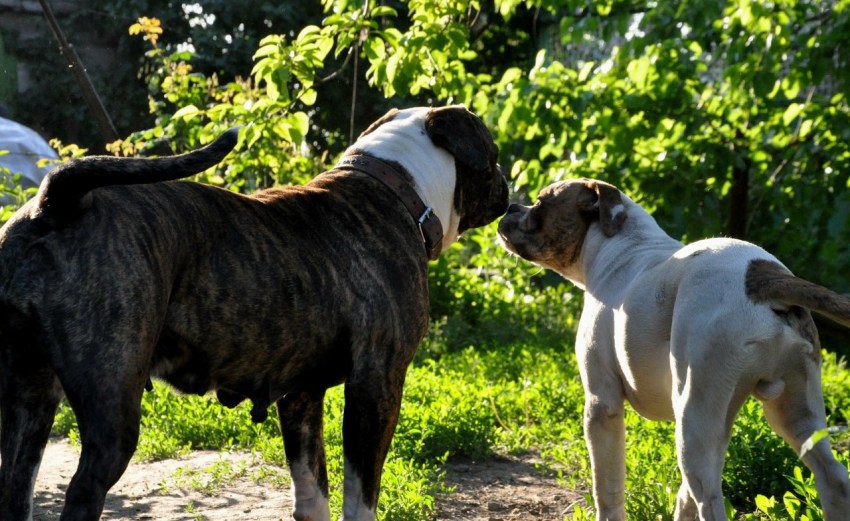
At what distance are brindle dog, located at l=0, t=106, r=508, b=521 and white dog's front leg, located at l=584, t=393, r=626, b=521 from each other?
2.69 feet

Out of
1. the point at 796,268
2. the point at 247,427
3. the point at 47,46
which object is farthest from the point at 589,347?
the point at 47,46

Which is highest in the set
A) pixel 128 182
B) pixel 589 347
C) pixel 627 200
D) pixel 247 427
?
pixel 128 182

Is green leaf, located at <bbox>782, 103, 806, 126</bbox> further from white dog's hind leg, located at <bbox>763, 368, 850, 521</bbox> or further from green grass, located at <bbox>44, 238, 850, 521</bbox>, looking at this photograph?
white dog's hind leg, located at <bbox>763, 368, 850, 521</bbox>

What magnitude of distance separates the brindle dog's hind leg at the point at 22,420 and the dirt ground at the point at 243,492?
1.80m

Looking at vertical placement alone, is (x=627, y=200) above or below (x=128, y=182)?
below

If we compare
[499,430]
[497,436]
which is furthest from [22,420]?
[499,430]

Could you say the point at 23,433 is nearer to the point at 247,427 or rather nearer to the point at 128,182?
the point at 128,182

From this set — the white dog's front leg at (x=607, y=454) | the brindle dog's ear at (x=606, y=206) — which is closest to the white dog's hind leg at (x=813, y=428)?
the white dog's front leg at (x=607, y=454)

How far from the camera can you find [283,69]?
256 inches

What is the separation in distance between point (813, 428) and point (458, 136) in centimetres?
182

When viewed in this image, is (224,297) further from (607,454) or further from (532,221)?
(532,221)

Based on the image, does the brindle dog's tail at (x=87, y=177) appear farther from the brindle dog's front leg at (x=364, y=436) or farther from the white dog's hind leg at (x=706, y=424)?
the white dog's hind leg at (x=706, y=424)

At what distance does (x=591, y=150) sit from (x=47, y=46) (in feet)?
46.5

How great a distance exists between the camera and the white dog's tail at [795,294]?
3.48 meters
